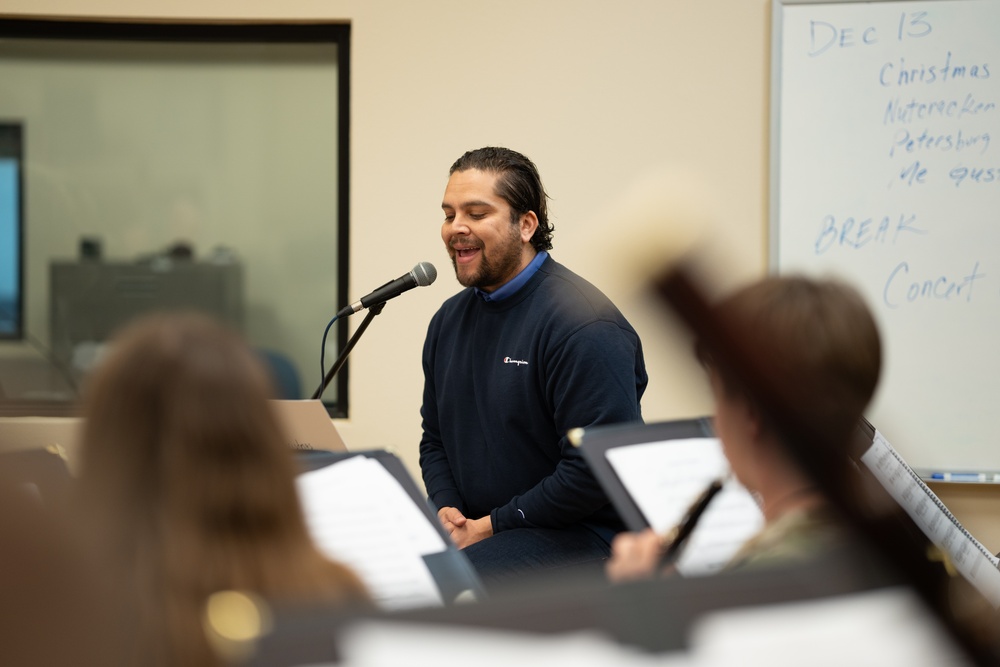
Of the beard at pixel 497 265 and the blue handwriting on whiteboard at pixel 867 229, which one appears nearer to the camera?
the beard at pixel 497 265

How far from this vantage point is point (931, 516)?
1248mm

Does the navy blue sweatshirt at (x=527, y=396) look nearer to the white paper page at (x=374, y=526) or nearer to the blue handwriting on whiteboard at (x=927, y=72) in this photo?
the white paper page at (x=374, y=526)

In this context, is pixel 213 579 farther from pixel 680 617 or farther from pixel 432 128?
pixel 432 128

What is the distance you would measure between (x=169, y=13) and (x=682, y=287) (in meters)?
2.89

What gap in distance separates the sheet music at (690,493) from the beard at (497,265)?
104cm

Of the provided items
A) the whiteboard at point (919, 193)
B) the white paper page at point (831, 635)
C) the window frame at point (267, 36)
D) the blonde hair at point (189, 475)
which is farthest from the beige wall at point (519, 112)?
the white paper page at point (831, 635)

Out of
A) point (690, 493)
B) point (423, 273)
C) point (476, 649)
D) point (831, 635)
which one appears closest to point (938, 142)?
point (423, 273)

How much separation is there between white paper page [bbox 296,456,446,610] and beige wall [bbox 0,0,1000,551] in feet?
5.65

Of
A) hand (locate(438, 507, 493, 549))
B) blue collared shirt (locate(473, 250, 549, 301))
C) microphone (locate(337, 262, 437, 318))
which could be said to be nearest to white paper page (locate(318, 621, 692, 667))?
microphone (locate(337, 262, 437, 318))

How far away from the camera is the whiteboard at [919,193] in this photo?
2715 millimetres

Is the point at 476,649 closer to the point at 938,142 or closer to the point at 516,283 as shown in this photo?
the point at 516,283

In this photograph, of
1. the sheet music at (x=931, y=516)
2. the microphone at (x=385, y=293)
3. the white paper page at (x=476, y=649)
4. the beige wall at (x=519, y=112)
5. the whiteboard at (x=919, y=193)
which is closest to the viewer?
the white paper page at (x=476, y=649)

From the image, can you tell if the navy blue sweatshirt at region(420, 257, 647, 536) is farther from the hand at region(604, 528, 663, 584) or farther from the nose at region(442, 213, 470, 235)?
the hand at region(604, 528, 663, 584)

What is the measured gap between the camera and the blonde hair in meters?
0.68
